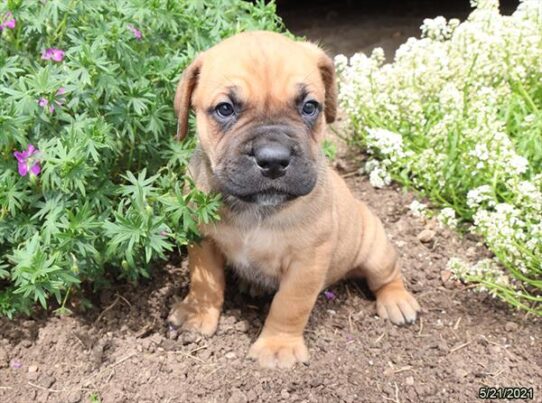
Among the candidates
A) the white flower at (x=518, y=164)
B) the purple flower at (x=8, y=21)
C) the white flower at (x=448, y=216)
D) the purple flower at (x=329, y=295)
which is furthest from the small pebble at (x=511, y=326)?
the purple flower at (x=8, y=21)

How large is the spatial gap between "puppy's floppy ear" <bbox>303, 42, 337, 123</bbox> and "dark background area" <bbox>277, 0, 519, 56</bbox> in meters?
4.54

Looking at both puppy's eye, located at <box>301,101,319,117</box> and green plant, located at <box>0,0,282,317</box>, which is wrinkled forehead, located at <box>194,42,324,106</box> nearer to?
puppy's eye, located at <box>301,101,319,117</box>

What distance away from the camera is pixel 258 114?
12.4 ft

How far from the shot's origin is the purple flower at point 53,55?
404 cm

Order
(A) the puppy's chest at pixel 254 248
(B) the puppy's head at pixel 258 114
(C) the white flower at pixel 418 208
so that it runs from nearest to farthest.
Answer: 1. (B) the puppy's head at pixel 258 114
2. (A) the puppy's chest at pixel 254 248
3. (C) the white flower at pixel 418 208

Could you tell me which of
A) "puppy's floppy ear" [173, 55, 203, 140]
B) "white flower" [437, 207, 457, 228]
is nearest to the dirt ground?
"white flower" [437, 207, 457, 228]

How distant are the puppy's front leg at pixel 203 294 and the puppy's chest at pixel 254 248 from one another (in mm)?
134

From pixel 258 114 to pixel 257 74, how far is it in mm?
209

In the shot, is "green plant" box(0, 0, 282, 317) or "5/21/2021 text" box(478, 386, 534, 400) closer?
"green plant" box(0, 0, 282, 317)

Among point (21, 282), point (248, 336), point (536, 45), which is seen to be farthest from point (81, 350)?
point (536, 45)

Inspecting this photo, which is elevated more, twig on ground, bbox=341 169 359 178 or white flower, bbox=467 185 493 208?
white flower, bbox=467 185 493 208

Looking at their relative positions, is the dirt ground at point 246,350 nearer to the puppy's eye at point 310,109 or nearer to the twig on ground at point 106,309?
the twig on ground at point 106,309

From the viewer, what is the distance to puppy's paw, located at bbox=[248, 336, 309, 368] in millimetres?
4332

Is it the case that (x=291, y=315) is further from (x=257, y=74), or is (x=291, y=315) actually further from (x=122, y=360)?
(x=257, y=74)
